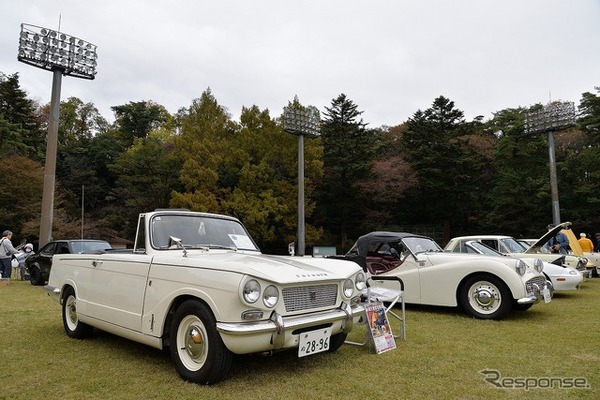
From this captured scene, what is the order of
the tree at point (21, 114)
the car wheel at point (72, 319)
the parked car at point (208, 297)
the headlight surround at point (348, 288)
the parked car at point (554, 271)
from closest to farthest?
1. the parked car at point (208, 297)
2. the headlight surround at point (348, 288)
3. the car wheel at point (72, 319)
4. the parked car at point (554, 271)
5. the tree at point (21, 114)

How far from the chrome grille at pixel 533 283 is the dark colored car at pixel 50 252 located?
36.1 ft

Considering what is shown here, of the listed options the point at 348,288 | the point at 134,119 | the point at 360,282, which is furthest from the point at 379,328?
the point at 134,119

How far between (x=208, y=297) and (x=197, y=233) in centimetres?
156


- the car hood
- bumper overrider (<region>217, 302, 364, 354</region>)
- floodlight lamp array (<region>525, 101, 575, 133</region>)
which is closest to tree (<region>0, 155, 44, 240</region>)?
the car hood

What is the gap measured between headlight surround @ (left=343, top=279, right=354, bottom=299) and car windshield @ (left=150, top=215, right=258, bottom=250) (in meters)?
1.52

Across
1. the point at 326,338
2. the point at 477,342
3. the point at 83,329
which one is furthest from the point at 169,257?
the point at 477,342

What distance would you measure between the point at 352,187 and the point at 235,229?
98.3 feet

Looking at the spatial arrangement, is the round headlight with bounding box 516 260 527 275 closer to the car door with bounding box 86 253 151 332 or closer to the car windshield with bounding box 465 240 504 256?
the car windshield with bounding box 465 240 504 256

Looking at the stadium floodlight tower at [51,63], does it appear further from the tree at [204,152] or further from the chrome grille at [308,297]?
the chrome grille at [308,297]

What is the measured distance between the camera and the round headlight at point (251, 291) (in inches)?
137

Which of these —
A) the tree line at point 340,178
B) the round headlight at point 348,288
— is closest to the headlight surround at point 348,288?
the round headlight at point 348,288

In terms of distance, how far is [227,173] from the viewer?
32625 millimetres

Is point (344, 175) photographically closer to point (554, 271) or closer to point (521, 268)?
point (554, 271)

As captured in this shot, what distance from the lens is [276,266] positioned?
402cm
